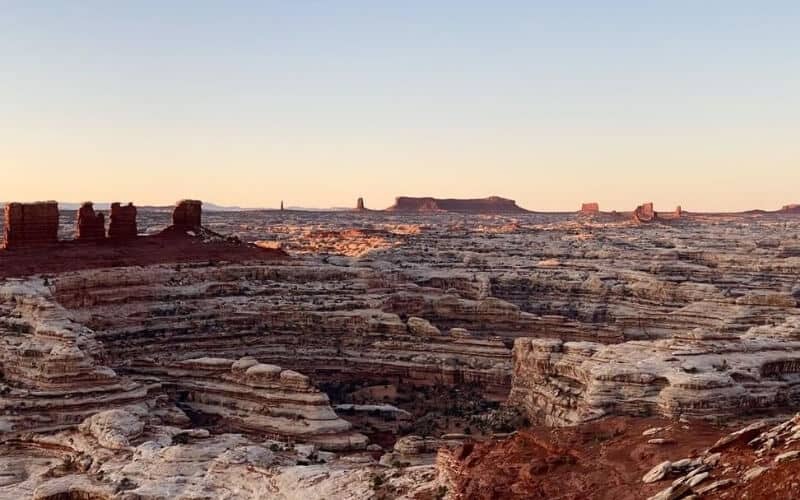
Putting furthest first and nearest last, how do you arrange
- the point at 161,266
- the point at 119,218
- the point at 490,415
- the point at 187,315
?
the point at 119,218
the point at 161,266
the point at 187,315
the point at 490,415

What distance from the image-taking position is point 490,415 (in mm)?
37844

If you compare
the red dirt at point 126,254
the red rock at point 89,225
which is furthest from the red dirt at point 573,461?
the red rock at point 89,225

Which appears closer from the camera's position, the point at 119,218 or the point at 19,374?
the point at 19,374

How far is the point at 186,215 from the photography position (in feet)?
209

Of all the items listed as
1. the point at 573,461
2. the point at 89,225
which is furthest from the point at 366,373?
the point at 573,461

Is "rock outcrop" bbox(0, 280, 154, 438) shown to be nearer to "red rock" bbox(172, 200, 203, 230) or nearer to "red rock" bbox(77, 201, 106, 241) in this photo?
"red rock" bbox(77, 201, 106, 241)

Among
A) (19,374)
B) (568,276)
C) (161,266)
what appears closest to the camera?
(19,374)

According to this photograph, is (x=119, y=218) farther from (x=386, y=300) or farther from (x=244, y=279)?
(x=386, y=300)

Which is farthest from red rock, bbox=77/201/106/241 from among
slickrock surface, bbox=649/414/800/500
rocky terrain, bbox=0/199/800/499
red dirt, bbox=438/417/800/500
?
slickrock surface, bbox=649/414/800/500

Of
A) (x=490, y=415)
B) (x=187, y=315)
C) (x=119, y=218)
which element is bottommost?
(x=490, y=415)

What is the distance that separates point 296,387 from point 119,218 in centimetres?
2772

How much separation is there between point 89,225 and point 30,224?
13.3ft

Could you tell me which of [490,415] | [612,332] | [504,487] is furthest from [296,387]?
[612,332]

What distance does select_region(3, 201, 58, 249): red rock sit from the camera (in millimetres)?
51750
